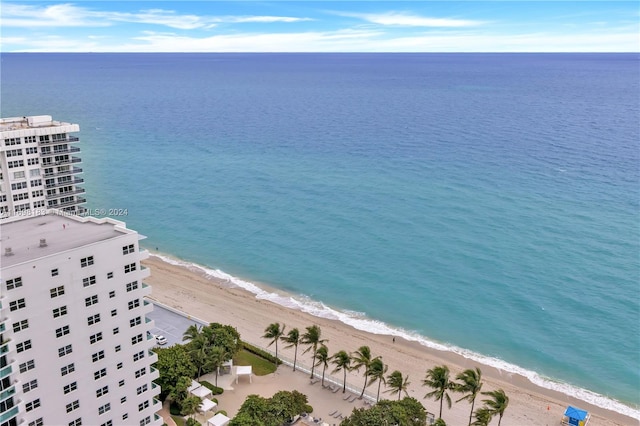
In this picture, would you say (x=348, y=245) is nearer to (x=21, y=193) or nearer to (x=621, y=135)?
(x=21, y=193)

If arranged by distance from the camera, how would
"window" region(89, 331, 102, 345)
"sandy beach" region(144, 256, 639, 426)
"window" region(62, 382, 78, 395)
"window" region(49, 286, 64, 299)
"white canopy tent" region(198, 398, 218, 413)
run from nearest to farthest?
"window" region(49, 286, 64, 299)
"window" region(62, 382, 78, 395)
"window" region(89, 331, 102, 345)
"white canopy tent" region(198, 398, 218, 413)
"sandy beach" region(144, 256, 639, 426)

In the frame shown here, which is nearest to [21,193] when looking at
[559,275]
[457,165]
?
[559,275]

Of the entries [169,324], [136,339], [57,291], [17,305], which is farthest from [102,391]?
[169,324]

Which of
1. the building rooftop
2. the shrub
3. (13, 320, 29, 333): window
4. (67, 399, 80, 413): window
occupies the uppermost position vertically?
the building rooftop

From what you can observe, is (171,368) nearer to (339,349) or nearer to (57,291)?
(57,291)

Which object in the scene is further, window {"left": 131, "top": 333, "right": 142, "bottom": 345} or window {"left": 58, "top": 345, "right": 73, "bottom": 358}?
window {"left": 131, "top": 333, "right": 142, "bottom": 345}

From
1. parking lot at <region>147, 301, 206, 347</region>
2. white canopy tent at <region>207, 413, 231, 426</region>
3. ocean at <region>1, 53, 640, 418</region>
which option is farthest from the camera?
ocean at <region>1, 53, 640, 418</region>

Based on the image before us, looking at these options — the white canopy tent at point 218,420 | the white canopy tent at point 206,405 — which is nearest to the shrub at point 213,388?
the white canopy tent at point 206,405

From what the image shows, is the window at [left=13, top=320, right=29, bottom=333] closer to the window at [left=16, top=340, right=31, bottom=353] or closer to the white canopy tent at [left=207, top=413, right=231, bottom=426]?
the window at [left=16, top=340, right=31, bottom=353]

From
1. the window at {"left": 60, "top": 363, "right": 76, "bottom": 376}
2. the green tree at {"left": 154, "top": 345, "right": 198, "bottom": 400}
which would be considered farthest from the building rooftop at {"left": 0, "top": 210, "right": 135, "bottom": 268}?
the green tree at {"left": 154, "top": 345, "right": 198, "bottom": 400}
